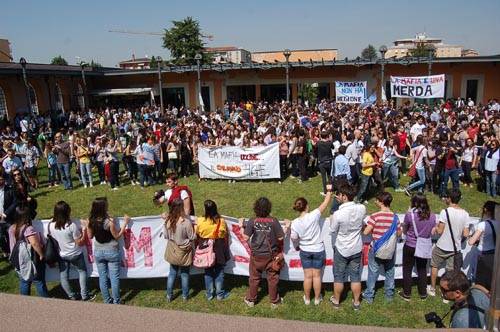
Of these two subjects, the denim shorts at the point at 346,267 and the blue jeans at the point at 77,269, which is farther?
the blue jeans at the point at 77,269

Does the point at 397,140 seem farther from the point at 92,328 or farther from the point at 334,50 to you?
the point at 334,50

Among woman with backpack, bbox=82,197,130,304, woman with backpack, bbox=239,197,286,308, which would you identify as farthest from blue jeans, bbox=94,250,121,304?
woman with backpack, bbox=239,197,286,308

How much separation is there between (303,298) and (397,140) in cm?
757

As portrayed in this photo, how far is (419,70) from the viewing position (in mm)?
29156

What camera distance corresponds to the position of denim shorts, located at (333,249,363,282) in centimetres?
571

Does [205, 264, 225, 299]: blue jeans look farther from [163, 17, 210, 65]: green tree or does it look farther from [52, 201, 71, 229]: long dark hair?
[163, 17, 210, 65]: green tree

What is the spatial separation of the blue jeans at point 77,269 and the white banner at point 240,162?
7.28m

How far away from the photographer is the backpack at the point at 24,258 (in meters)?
5.64

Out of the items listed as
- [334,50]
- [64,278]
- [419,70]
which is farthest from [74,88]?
[334,50]

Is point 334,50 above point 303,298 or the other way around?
above

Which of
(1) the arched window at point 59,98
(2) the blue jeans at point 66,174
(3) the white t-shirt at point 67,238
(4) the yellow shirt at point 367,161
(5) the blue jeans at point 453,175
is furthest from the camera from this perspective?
(1) the arched window at point 59,98

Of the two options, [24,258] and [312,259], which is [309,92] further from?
[24,258]

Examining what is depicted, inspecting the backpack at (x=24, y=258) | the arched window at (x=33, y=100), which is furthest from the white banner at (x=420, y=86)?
the arched window at (x=33, y=100)

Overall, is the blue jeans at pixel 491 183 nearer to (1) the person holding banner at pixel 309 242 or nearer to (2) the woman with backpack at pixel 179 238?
(1) the person holding banner at pixel 309 242
